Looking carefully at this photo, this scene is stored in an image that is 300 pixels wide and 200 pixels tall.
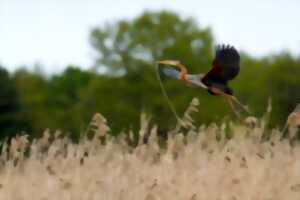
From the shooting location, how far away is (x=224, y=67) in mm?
5746

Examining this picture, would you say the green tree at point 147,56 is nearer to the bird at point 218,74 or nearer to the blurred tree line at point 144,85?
the blurred tree line at point 144,85

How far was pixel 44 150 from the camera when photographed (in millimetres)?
6340

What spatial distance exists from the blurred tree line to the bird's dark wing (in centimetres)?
2457

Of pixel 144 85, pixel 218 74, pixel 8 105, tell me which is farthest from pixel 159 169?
pixel 8 105

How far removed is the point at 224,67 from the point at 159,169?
26.2 inches

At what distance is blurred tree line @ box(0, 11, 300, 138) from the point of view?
33031mm

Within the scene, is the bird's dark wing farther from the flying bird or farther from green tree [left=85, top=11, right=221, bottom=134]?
green tree [left=85, top=11, right=221, bottom=134]

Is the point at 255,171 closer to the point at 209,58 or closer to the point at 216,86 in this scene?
the point at 216,86

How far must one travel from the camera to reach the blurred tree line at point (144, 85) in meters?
33.0

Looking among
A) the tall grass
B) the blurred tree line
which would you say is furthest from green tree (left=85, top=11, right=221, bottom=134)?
the tall grass

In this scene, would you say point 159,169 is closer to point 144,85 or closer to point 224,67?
point 224,67

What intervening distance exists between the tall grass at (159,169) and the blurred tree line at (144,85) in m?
24.4

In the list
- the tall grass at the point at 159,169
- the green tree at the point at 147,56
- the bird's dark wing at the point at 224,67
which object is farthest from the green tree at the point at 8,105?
the bird's dark wing at the point at 224,67

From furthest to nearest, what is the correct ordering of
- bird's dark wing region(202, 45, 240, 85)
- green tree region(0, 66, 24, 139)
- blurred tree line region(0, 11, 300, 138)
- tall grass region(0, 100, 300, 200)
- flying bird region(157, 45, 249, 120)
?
green tree region(0, 66, 24, 139) → blurred tree line region(0, 11, 300, 138) → bird's dark wing region(202, 45, 240, 85) → flying bird region(157, 45, 249, 120) → tall grass region(0, 100, 300, 200)
